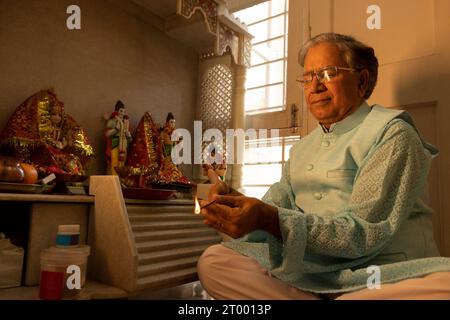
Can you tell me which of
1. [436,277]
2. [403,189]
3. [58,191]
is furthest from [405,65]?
[58,191]

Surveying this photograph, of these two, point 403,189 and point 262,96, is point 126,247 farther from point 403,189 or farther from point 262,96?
point 262,96

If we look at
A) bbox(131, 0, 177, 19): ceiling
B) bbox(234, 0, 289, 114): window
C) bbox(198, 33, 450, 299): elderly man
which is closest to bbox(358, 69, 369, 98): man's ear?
bbox(198, 33, 450, 299): elderly man

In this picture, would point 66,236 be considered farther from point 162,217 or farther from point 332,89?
point 332,89

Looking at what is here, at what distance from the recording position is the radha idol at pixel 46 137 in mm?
1446

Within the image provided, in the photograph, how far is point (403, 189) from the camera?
2.35ft

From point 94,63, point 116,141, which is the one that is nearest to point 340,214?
point 116,141

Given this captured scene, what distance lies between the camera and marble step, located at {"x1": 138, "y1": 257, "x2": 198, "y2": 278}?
3.93 feet

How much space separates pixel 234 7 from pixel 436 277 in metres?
2.45

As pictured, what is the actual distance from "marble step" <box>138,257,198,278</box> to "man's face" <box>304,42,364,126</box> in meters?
0.80

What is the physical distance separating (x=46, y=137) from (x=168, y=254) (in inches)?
31.3

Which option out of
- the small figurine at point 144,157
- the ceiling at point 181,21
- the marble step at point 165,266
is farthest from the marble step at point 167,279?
the ceiling at point 181,21

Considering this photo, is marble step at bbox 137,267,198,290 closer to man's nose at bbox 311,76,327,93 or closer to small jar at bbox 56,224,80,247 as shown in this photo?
small jar at bbox 56,224,80,247

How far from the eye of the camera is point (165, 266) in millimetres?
1282

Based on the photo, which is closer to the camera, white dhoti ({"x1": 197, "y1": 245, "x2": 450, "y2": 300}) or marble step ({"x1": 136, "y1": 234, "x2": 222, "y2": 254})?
white dhoti ({"x1": 197, "y1": 245, "x2": 450, "y2": 300})
